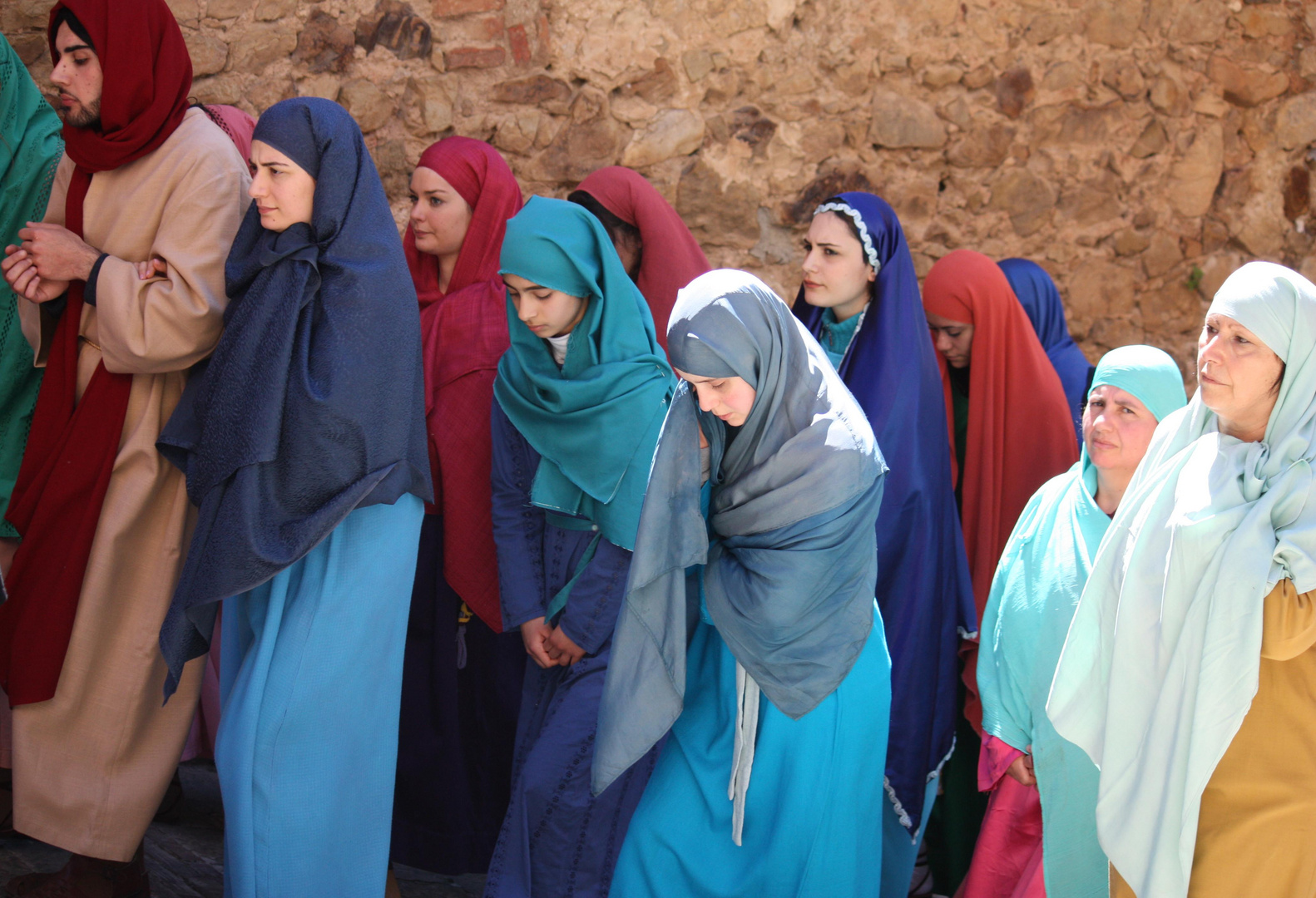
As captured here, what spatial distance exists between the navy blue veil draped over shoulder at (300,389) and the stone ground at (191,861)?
726mm

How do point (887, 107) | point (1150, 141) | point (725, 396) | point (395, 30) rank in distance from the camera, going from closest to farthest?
point (725, 396) < point (395, 30) < point (887, 107) < point (1150, 141)

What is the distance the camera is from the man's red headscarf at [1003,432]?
3.44 meters

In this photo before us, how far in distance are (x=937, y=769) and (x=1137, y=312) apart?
2649 mm

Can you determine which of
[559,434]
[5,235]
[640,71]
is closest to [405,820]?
[559,434]

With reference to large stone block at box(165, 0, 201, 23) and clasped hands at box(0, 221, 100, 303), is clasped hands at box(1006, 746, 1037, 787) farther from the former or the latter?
large stone block at box(165, 0, 201, 23)

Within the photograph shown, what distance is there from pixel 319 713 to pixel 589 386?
963 mm

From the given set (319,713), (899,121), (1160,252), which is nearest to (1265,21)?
(1160,252)

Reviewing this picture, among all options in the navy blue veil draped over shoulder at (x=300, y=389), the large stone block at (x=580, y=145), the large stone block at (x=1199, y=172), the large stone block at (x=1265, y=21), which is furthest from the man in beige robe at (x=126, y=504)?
the large stone block at (x=1265, y=21)

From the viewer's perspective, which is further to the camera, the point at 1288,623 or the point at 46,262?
the point at 46,262

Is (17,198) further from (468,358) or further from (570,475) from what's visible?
(570,475)

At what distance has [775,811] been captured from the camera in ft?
7.55

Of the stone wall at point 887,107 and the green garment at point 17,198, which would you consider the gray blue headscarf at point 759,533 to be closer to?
the green garment at point 17,198

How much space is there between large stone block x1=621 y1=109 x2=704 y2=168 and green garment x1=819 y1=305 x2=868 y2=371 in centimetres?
111

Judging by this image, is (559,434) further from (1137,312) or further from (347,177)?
(1137,312)
